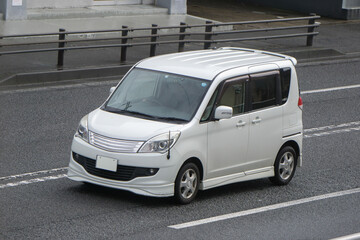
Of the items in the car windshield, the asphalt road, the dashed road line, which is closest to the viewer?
the asphalt road

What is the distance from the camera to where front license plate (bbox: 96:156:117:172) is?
9.52m

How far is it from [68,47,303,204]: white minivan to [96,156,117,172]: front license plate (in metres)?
0.01

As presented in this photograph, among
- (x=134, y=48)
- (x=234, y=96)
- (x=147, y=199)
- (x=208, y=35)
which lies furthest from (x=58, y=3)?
(x=147, y=199)

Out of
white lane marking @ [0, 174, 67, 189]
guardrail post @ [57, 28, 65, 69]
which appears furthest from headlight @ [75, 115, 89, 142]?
guardrail post @ [57, 28, 65, 69]

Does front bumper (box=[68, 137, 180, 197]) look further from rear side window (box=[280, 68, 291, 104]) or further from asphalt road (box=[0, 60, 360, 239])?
rear side window (box=[280, 68, 291, 104])

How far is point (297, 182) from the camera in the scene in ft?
37.6

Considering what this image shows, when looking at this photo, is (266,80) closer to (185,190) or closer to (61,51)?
(185,190)

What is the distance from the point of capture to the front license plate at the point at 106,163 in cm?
952

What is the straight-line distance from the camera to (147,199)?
10.1 metres

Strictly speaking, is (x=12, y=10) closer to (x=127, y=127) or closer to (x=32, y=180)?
(x=32, y=180)

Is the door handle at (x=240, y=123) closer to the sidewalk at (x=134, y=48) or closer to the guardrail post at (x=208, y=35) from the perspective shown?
the sidewalk at (x=134, y=48)

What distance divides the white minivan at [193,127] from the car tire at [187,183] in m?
0.01

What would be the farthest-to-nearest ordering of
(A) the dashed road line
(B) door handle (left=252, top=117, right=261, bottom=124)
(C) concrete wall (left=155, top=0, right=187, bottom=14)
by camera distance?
(C) concrete wall (left=155, top=0, right=187, bottom=14), (A) the dashed road line, (B) door handle (left=252, top=117, right=261, bottom=124)

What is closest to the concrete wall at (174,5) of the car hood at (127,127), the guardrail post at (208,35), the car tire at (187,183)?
the guardrail post at (208,35)
